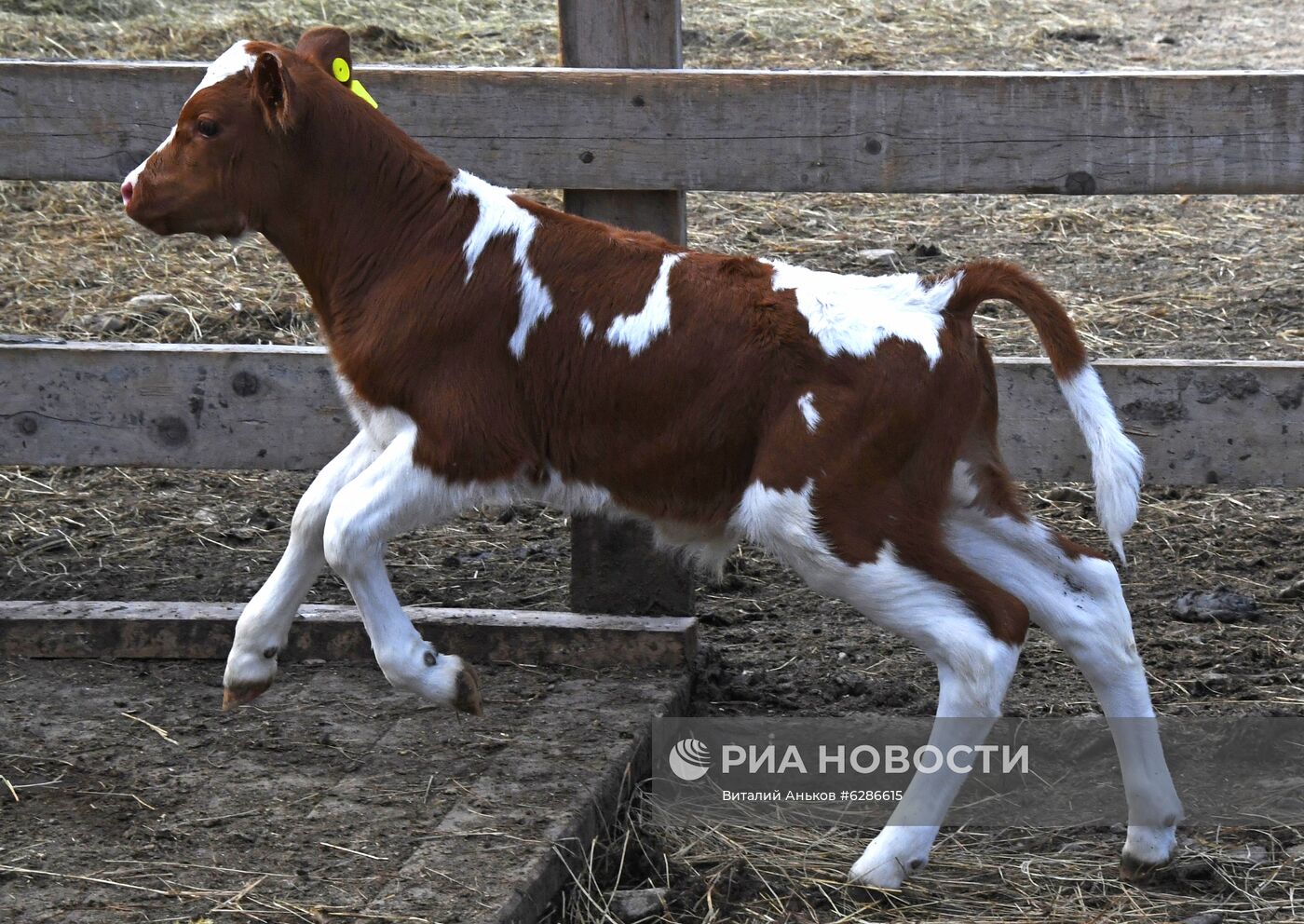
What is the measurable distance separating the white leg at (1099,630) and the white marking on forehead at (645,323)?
802mm

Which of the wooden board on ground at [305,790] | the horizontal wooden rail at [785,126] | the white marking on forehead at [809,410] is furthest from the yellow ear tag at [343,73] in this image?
the wooden board on ground at [305,790]

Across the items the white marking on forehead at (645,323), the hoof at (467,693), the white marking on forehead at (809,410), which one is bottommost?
the hoof at (467,693)

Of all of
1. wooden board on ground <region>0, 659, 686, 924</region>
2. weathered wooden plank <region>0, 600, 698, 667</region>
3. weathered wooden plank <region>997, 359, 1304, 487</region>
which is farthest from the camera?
weathered wooden plank <region>0, 600, 698, 667</region>

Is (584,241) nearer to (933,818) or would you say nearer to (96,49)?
(933,818)

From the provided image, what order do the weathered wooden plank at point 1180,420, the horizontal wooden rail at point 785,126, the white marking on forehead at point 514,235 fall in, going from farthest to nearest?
the weathered wooden plank at point 1180,420 < the horizontal wooden rail at point 785,126 < the white marking on forehead at point 514,235

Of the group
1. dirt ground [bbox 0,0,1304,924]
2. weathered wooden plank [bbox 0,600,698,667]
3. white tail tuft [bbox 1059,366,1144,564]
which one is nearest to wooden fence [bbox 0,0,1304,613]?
weathered wooden plank [bbox 0,600,698,667]

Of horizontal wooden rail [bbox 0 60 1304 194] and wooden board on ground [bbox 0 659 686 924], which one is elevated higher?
horizontal wooden rail [bbox 0 60 1304 194]

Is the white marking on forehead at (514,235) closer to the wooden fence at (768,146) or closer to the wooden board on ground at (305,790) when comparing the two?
the wooden fence at (768,146)

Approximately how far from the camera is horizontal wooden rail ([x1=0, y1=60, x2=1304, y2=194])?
4.16 metres

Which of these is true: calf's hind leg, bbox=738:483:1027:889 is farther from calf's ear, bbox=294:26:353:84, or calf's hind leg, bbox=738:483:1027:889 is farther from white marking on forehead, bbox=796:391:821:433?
calf's ear, bbox=294:26:353:84

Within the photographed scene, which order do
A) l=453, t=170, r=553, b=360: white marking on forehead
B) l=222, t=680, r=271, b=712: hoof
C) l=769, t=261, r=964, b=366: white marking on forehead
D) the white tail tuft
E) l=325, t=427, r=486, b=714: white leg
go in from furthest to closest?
l=222, t=680, r=271, b=712: hoof < l=453, t=170, r=553, b=360: white marking on forehead < l=325, t=427, r=486, b=714: white leg < l=769, t=261, r=964, b=366: white marking on forehead < the white tail tuft

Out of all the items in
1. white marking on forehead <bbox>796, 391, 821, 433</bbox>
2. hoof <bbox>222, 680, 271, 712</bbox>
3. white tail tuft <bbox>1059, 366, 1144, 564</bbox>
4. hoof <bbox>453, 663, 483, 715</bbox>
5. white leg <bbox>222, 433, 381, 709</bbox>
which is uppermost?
white marking on forehead <bbox>796, 391, 821, 433</bbox>

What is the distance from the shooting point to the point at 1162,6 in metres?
11.9

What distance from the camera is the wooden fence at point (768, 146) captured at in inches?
164
